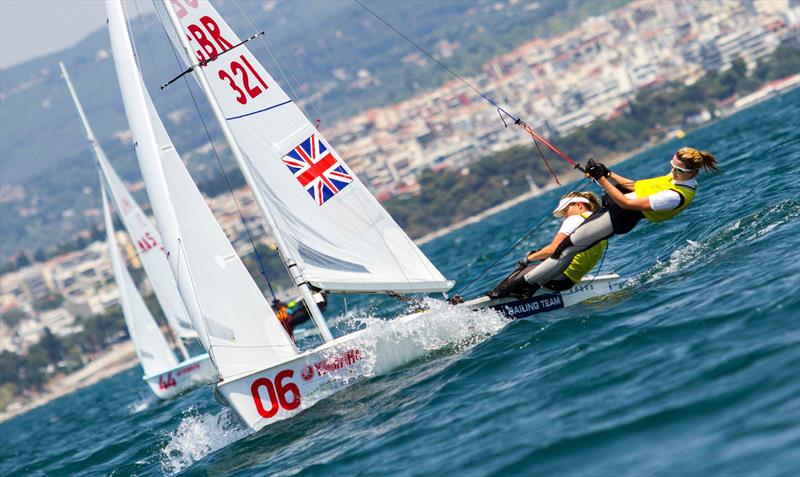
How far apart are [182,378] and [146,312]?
382 cm

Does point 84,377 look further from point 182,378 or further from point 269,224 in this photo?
point 269,224

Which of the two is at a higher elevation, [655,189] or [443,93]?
[443,93]

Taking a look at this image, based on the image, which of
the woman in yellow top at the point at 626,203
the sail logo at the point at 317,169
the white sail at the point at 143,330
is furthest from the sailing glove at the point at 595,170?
the white sail at the point at 143,330

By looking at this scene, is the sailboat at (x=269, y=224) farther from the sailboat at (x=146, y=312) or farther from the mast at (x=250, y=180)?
the sailboat at (x=146, y=312)

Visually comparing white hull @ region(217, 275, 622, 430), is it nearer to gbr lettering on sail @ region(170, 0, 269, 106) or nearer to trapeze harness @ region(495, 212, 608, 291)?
trapeze harness @ region(495, 212, 608, 291)

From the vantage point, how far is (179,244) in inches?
402

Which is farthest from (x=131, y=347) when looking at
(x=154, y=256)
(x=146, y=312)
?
(x=154, y=256)

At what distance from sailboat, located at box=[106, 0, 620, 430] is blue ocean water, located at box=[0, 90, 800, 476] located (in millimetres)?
314

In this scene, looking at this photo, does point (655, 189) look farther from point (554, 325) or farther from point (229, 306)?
point (229, 306)

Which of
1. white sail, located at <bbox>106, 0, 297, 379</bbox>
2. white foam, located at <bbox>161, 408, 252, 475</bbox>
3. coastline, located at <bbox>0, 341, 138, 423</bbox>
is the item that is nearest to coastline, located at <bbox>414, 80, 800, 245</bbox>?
coastline, located at <bbox>0, 341, 138, 423</bbox>

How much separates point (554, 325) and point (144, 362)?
620 inches

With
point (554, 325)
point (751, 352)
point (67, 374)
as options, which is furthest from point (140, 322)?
point (67, 374)

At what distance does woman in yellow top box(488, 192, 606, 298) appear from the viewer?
10.0 meters

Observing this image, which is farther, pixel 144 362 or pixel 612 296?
pixel 144 362
